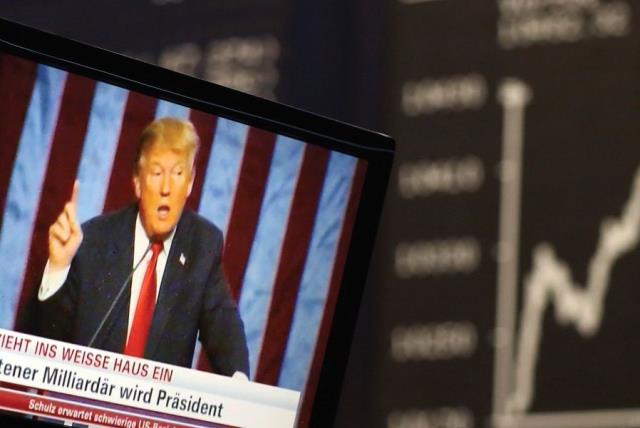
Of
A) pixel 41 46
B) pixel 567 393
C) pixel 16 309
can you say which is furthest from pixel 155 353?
pixel 567 393

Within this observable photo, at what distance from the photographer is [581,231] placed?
114 inches

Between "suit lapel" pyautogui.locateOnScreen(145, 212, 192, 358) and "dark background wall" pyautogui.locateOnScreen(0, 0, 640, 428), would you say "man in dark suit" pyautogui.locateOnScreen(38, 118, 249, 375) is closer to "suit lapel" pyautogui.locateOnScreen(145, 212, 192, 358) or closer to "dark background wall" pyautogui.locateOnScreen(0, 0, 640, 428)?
"suit lapel" pyautogui.locateOnScreen(145, 212, 192, 358)

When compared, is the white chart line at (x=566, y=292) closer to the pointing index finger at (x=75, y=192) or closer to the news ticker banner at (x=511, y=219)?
the news ticker banner at (x=511, y=219)

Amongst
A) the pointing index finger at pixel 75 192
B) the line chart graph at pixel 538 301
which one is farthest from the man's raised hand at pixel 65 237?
the line chart graph at pixel 538 301

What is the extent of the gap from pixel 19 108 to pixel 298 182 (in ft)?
0.64

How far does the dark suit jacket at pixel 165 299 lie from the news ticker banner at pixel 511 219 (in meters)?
1.95

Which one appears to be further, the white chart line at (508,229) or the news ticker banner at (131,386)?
the white chart line at (508,229)

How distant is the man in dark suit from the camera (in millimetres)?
899

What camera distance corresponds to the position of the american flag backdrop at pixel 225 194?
0.89 m

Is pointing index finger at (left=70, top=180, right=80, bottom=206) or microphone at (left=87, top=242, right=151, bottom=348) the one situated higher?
pointing index finger at (left=70, top=180, right=80, bottom=206)

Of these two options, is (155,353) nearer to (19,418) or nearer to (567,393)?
(19,418)

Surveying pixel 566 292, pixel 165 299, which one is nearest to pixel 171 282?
pixel 165 299

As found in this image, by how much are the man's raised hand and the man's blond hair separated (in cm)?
5

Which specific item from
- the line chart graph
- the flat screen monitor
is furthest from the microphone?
the line chart graph
